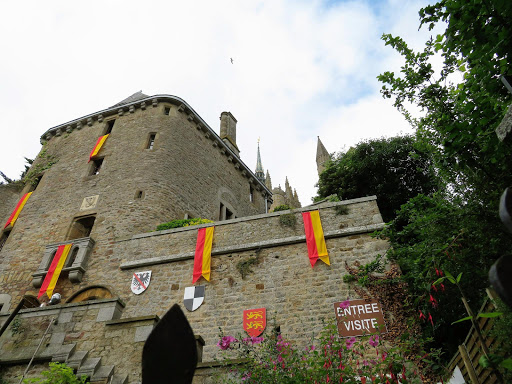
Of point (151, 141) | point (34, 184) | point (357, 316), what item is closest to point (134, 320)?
point (357, 316)

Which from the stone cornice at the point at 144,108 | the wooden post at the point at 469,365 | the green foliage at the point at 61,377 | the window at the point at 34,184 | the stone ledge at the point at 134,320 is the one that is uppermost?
the stone cornice at the point at 144,108

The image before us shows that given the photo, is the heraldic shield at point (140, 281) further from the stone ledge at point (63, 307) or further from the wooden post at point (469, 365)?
the wooden post at point (469, 365)

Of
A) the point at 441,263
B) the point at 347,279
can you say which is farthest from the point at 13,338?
the point at 441,263

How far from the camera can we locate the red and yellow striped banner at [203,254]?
9.76 meters

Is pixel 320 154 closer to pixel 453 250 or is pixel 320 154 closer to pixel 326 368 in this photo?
pixel 453 250

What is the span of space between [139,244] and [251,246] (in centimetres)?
363

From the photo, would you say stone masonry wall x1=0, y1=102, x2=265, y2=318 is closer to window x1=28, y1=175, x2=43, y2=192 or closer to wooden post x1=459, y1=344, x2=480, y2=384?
window x1=28, y1=175, x2=43, y2=192

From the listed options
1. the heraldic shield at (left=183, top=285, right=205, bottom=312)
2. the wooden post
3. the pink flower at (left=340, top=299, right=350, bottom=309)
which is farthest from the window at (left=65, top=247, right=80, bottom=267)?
the wooden post

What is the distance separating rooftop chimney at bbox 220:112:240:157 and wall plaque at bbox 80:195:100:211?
8964mm

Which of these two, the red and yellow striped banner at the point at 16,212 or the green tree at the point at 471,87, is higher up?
the red and yellow striped banner at the point at 16,212

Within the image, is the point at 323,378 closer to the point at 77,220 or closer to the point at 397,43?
the point at 397,43

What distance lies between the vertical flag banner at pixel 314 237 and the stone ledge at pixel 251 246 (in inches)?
7.1

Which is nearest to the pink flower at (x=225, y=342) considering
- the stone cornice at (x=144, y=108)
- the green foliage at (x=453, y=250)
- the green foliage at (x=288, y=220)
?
the green foliage at (x=288, y=220)

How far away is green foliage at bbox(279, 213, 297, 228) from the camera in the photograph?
10148 mm
